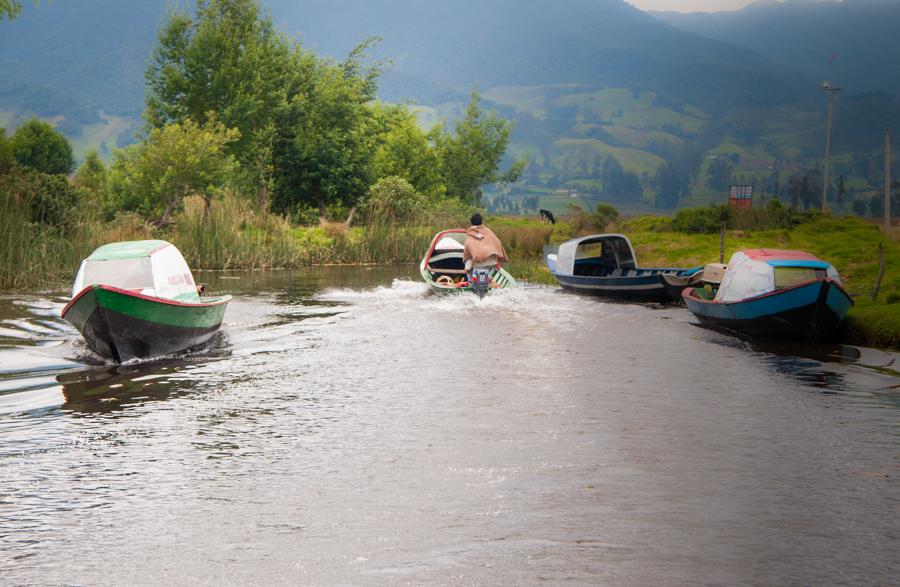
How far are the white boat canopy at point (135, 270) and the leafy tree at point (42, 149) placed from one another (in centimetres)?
10758

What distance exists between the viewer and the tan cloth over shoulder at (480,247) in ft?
96.4

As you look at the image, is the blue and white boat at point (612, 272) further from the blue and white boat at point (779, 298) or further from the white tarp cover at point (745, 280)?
the blue and white boat at point (779, 298)

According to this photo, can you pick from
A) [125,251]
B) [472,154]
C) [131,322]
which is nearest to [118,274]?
[125,251]

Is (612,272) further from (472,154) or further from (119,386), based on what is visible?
(472,154)

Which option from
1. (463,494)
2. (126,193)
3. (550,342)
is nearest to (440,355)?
(550,342)

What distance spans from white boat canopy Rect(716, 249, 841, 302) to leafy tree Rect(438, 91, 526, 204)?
102219 millimetres

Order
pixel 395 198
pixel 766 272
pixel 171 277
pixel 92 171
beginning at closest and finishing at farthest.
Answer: pixel 171 277 → pixel 766 272 → pixel 395 198 → pixel 92 171

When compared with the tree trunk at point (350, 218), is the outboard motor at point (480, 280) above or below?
below

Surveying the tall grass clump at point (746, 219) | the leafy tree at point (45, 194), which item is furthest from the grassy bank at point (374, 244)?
the tall grass clump at point (746, 219)

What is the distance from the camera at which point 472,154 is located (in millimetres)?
129875

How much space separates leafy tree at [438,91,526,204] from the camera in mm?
128625

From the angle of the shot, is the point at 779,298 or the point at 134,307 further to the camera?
the point at 779,298

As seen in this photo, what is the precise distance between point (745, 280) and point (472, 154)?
10868cm

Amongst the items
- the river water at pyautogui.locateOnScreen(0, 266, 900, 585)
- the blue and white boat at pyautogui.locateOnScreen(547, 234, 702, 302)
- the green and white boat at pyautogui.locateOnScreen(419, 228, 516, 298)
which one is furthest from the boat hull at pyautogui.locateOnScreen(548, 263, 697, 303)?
the river water at pyautogui.locateOnScreen(0, 266, 900, 585)
